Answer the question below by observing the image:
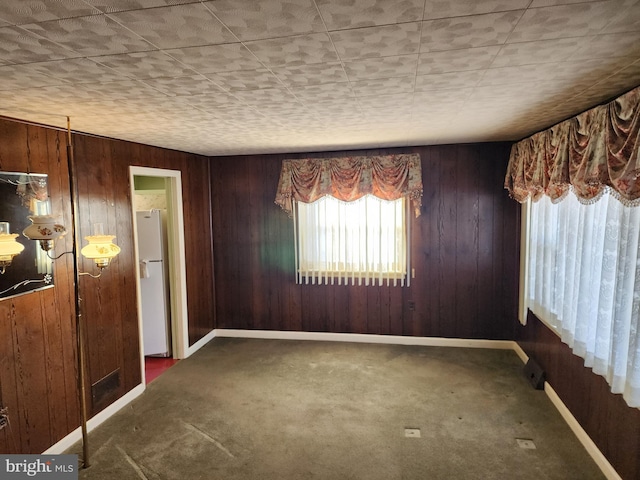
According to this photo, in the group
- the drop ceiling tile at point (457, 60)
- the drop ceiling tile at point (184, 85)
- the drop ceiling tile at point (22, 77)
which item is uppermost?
the drop ceiling tile at point (457, 60)

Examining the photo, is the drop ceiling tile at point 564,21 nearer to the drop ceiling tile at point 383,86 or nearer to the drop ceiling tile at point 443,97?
the drop ceiling tile at point 383,86

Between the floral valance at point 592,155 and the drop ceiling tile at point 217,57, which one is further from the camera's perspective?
the floral valance at point 592,155

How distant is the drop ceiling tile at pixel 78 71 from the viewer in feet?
5.08

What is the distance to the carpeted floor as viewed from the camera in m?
2.57

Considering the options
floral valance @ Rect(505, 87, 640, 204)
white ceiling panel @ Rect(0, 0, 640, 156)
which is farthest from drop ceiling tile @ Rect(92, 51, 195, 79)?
floral valance @ Rect(505, 87, 640, 204)

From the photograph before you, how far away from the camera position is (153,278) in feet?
14.5

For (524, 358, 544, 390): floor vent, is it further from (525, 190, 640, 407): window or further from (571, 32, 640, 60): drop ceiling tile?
(571, 32, 640, 60): drop ceiling tile

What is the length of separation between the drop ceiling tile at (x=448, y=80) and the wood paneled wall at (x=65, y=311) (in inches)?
97.0

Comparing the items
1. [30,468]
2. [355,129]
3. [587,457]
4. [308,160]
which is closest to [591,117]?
[355,129]

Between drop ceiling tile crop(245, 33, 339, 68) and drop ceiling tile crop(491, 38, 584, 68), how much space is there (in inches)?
26.4

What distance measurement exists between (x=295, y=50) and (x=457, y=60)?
672 mm

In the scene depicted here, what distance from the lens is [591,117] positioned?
2.27 meters

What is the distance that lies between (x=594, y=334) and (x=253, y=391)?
2.72 metres

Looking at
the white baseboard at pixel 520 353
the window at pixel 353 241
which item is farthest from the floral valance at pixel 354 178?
the white baseboard at pixel 520 353
